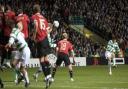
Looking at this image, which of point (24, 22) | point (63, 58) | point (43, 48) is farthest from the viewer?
point (63, 58)

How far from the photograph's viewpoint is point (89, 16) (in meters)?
52.2

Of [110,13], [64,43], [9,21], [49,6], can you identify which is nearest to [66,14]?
[49,6]

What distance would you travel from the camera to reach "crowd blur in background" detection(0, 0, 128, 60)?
4803cm

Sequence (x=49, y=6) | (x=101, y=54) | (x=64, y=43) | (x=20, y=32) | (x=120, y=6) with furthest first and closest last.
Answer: (x=120, y=6) → (x=49, y=6) → (x=101, y=54) → (x=64, y=43) → (x=20, y=32)

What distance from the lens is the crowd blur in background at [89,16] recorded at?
48031 millimetres

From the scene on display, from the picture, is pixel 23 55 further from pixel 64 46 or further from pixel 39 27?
pixel 64 46

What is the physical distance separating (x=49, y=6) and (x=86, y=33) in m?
4.10

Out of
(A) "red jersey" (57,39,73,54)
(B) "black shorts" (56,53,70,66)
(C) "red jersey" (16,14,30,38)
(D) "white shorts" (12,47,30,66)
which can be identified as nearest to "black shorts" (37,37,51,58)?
(D) "white shorts" (12,47,30,66)

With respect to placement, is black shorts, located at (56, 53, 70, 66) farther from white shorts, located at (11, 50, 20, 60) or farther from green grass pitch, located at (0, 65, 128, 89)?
white shorts, located at (11, 50, 20, 60)

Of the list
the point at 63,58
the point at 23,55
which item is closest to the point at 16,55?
the point at 23,55

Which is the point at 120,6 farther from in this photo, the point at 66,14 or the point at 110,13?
the point at 66,14

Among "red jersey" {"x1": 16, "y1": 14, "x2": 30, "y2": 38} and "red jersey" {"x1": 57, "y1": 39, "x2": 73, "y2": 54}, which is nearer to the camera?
"red jersey" {"x1": 16, "y1": 14, "x2": 30, "y2": 38}

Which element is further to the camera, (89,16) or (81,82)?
(89,16)

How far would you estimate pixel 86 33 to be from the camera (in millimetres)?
52281
